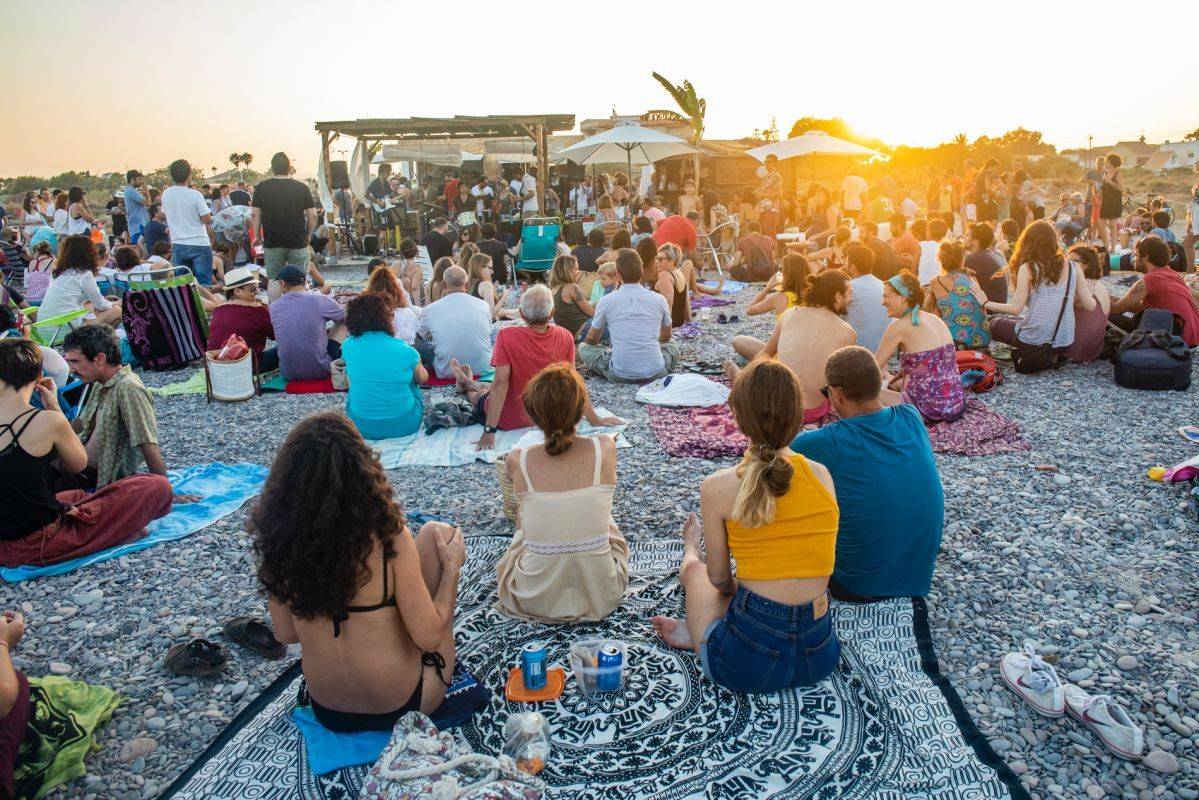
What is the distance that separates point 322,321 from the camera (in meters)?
7.42

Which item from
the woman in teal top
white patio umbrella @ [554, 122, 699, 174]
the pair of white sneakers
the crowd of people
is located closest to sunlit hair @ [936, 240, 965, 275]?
the crowd of people

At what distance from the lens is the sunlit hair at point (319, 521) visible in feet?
7.74

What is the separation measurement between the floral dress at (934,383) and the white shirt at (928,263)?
442 centimetres

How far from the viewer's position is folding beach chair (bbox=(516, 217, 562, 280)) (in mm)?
12812

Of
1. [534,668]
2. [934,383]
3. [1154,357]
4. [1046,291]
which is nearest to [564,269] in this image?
[934,383]

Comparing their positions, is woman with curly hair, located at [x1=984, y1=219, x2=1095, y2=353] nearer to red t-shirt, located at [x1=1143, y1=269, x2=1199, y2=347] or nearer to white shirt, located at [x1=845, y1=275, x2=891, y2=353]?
red t-shirt, located at [x1=1143, y1=269, x2=1199, y2=347]

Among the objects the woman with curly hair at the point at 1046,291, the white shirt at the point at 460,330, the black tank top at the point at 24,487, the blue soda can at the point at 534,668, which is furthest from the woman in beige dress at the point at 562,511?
the woman with curly hair at the point at 1046,291

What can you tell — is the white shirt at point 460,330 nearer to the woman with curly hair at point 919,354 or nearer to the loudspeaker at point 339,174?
the woman with curly hair at point 919,354

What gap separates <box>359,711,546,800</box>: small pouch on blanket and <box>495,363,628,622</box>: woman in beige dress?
98 cm

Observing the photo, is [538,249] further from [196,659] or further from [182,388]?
[196,659]

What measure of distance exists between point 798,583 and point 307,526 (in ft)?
5.40

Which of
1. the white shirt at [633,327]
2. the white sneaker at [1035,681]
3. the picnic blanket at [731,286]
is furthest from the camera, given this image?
the picnic blanket at [731,286]

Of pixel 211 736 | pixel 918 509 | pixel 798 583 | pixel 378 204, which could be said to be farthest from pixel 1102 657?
pixel 378 204

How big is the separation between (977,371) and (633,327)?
118 inches
